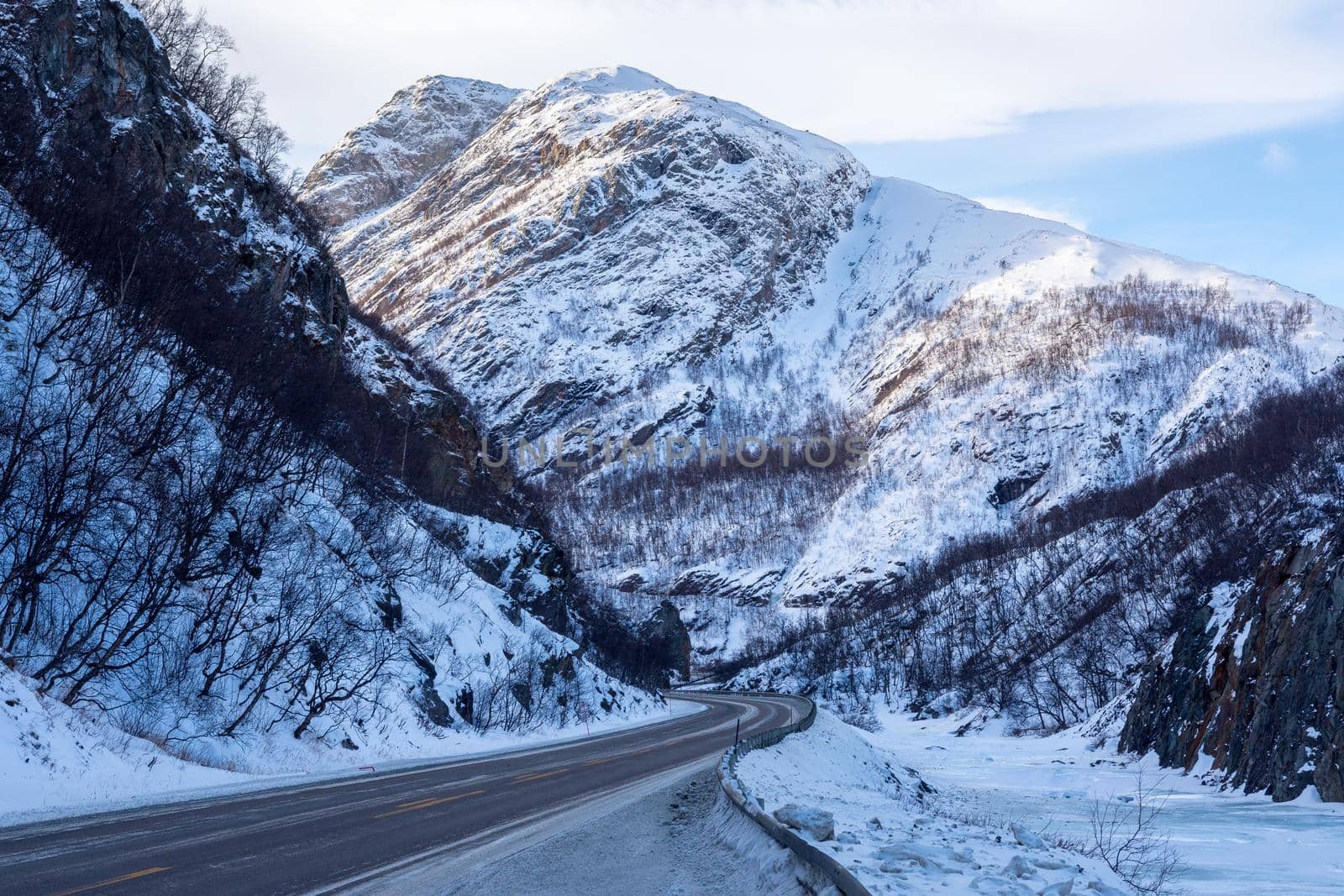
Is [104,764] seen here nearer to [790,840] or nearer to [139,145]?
[790,840]

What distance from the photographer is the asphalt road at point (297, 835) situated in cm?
795

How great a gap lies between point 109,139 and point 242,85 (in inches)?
866

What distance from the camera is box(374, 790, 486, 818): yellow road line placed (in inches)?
499

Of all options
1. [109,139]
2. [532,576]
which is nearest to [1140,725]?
[532,576]

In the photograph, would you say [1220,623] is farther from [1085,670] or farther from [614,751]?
[1085,670]

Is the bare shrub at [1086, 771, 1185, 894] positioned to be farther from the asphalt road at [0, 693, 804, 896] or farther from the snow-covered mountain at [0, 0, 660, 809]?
the snow-covered mountain at [0, 0, 660, 809]

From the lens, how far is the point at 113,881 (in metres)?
7.68

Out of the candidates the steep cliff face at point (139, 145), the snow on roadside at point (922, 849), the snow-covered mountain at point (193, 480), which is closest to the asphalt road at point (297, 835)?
the snow-covered mountain at point (193, 480)

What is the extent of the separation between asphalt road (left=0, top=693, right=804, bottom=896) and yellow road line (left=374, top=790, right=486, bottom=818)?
3cm

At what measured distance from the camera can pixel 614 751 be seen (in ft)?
88.1

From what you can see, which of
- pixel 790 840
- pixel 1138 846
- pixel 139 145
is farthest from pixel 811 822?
pixel 139 145

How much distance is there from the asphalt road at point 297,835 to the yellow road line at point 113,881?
0.5 inches

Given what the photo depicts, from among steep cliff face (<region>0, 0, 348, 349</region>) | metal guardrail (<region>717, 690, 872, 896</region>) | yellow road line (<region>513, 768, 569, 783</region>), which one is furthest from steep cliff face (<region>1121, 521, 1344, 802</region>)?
steep cliff face (<region>0, 0, 348, 349</region>)

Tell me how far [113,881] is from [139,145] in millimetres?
34147
